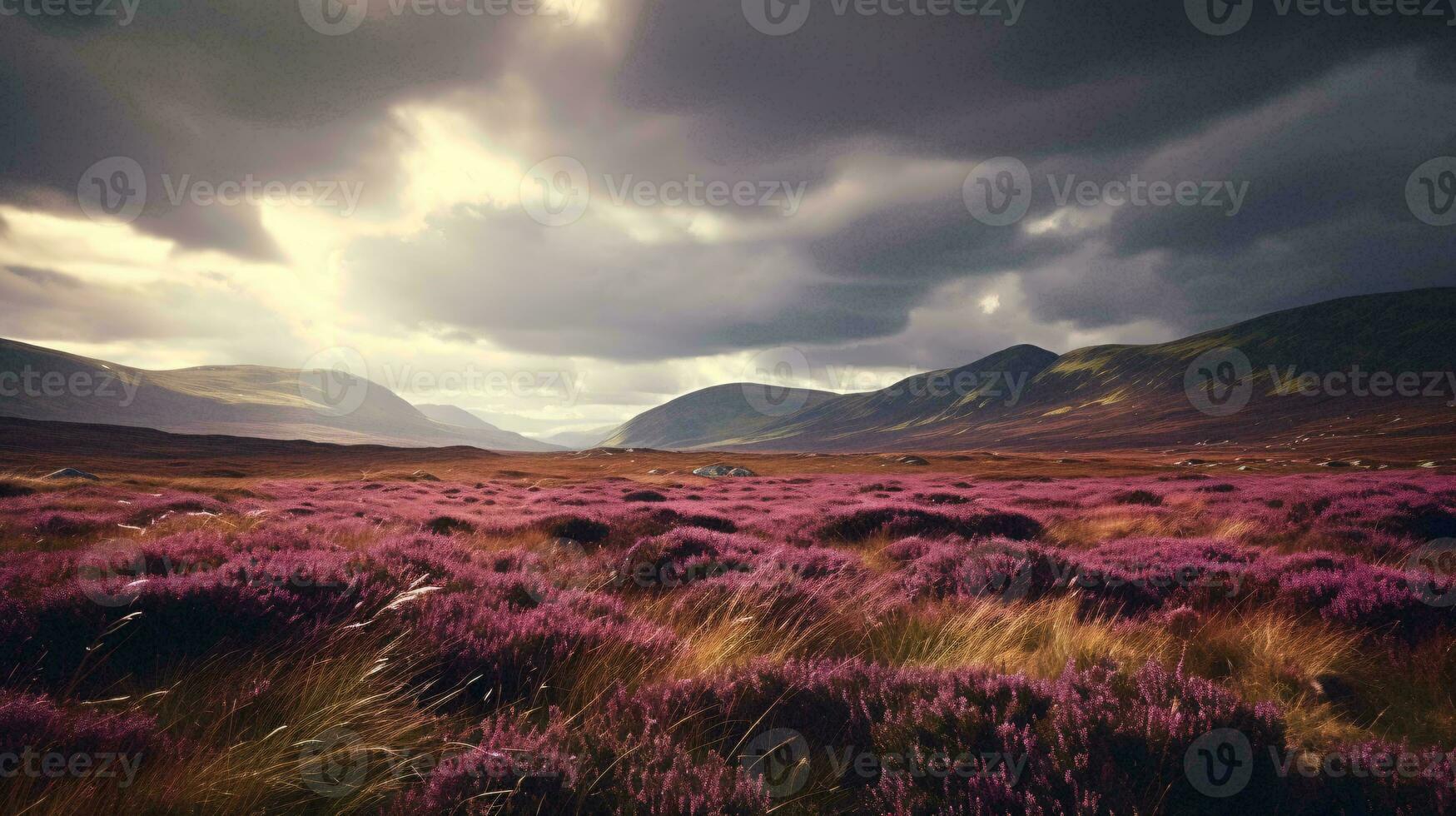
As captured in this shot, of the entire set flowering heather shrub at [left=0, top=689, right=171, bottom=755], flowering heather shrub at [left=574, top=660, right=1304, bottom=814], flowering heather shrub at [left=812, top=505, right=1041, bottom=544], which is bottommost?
flowering heather shrub at [left=812, top=505, right=1041, bottom=544]

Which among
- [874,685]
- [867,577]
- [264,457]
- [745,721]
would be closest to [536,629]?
[745,721]

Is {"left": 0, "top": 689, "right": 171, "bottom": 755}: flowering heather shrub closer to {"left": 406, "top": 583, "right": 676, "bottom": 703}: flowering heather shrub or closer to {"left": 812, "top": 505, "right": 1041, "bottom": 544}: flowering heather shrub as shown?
{"left": 406, "top": 583, "right": 676, "bottom": 703}: flowering heather shrub

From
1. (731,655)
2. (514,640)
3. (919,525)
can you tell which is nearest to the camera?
(514,640)

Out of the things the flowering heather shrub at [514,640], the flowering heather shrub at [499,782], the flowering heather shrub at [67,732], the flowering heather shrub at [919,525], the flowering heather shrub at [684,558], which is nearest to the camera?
the flowering heather shrub at [499,782]

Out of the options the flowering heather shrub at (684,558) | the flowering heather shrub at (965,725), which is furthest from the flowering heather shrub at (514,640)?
the flowering heather shrub at (684,558)

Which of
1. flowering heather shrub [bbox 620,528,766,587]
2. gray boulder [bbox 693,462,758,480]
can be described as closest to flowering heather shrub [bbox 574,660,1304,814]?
flowering heather shrub [bbox 620,528,766,587]

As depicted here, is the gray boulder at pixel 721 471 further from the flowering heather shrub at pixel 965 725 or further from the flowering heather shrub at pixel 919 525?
the flowering heather shrub at pixel 965 725

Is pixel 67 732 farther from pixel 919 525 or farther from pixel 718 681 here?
pixel 919 525

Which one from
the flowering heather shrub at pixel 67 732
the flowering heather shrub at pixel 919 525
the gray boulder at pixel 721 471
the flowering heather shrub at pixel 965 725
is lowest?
the gray boulder at pixel 721 471

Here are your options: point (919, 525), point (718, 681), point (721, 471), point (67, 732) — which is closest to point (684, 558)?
point (718, 681)

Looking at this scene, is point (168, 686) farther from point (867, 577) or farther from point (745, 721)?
point (867, 577)

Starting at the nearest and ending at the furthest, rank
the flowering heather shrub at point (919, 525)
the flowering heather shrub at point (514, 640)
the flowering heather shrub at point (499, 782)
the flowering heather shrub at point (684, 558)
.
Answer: the flowering heather shrub at point (499, 782) < the flowering heather shrub at point (514, 640) < the flowering heather shrub at point (684, 558) < the flowering heather shrub at point (919, 525)

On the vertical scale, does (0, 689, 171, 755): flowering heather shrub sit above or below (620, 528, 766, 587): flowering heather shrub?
above

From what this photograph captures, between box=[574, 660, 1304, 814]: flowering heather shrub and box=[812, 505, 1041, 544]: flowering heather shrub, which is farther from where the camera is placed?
box=[812, 505, 1041, 544]: flowering heather shrub
